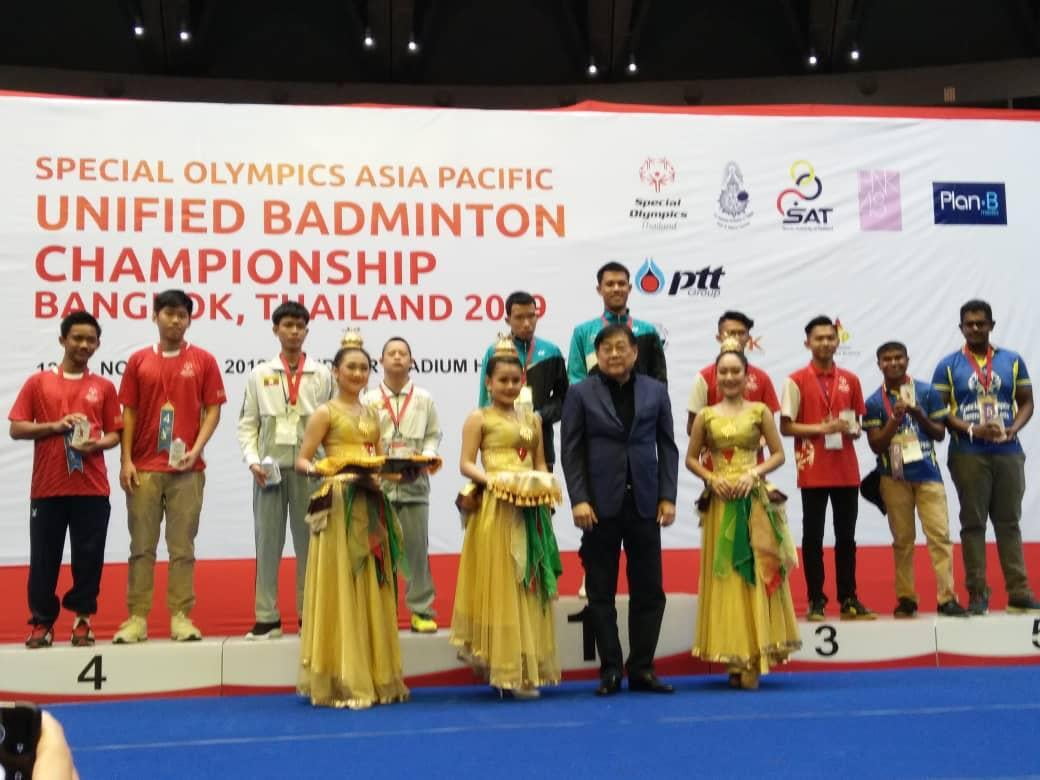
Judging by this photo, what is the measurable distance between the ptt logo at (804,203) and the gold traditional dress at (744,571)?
111 inches

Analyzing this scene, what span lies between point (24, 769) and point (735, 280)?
241 inches

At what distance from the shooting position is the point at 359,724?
3.89m

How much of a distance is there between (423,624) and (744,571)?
4.83ft

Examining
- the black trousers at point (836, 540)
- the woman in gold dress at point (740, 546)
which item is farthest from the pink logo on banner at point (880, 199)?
the woman in gold dress at point (740, 546)

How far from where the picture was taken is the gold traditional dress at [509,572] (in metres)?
4.33

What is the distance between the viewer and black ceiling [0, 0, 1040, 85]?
13703 mm

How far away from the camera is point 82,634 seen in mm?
4773

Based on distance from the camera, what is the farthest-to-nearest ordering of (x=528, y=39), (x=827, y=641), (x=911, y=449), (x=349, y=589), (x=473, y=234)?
(x=528, y=39), (x=473, y=234), (x=911, y=449), (x=827, y=641), (x=349, y=589)

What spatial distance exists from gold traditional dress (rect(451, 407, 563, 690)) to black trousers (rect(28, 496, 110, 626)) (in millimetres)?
1634

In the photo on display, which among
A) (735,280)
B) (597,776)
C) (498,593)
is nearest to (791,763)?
(597,776)

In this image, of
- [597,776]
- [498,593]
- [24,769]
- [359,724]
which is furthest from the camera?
[498,593]

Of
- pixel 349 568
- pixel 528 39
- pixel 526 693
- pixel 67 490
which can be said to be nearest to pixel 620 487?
pixel 526 693

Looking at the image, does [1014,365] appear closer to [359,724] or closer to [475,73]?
[359,724]

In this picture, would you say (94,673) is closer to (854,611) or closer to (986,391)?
(854,611)
